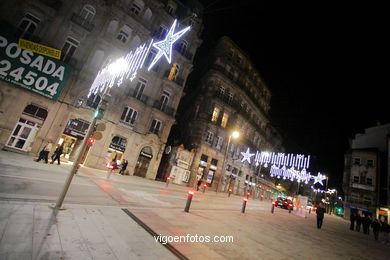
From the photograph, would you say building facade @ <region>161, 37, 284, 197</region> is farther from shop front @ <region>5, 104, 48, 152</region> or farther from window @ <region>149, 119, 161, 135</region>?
shop front @ <region>5, 104, 48, 152</region>

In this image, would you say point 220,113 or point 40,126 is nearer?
point 40,126

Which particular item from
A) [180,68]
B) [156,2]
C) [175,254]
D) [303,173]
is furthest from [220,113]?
[175,254]

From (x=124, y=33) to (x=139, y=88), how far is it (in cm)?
625

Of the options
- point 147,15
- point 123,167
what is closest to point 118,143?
point 123,167

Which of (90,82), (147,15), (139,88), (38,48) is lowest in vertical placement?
(38,48)

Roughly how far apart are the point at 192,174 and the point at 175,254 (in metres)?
25.6

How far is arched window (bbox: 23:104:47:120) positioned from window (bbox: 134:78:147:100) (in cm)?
896

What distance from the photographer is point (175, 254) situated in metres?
4.34

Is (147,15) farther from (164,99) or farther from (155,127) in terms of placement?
(155,127)

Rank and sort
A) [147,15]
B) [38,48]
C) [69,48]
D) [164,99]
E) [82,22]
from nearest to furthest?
[38,48], [69,48], [82,22], [147,15], [164,99]

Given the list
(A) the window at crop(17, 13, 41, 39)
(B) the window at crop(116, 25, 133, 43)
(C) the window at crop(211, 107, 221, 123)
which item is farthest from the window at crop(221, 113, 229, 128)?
(A) the window at crop(17, 13, 41, 39)

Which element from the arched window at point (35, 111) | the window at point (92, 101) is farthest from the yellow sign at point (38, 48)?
the window at point (92, 101)

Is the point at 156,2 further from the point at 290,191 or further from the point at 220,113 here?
the point at 290,191

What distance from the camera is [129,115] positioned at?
2336 cm
